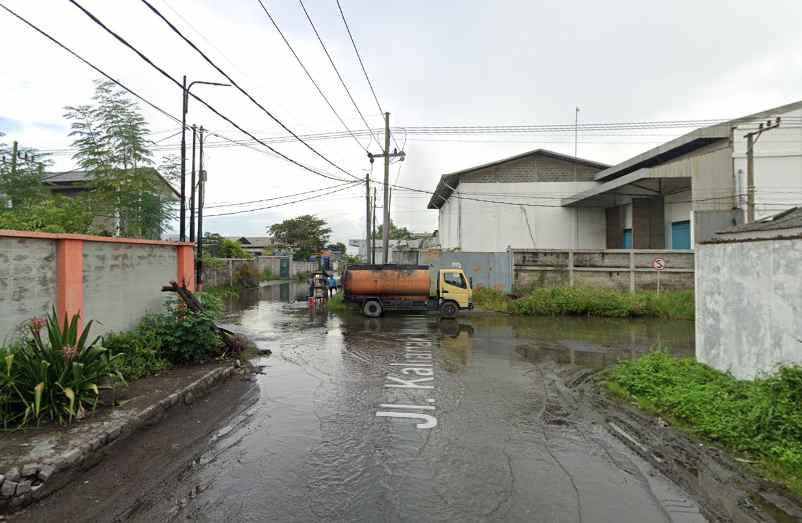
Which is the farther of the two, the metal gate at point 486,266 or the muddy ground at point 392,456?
the metal gate at point 486,266

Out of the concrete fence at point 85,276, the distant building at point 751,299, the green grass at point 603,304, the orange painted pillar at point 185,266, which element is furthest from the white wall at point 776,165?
the concrete fence at point 85,276

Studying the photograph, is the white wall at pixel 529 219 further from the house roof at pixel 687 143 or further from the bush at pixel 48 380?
the bush at pixel 48 380

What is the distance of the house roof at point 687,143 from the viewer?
19.0 meters

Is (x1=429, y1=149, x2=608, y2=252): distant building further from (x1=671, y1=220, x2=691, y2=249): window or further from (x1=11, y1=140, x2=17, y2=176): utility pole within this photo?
(x1=11, y1=140, x2=17, y2=176): utility pole

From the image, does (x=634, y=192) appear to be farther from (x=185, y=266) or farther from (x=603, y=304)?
(x=185, y=266)

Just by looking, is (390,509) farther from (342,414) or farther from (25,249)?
(25,249)

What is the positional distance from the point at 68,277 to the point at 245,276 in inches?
1023

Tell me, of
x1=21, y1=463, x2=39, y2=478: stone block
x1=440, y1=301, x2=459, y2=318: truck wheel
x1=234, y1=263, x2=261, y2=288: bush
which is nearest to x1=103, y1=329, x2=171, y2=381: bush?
x1=21, y1=463, x2=39, y2=478: stone block

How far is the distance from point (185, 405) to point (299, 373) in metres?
2.37

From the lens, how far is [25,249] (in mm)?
5781

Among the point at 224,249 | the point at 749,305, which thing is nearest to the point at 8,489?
the point at 749,305

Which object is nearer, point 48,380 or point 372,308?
point 48,380

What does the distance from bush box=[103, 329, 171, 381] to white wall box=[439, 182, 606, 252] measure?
72.5 ft

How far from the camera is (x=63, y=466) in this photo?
391 cm
